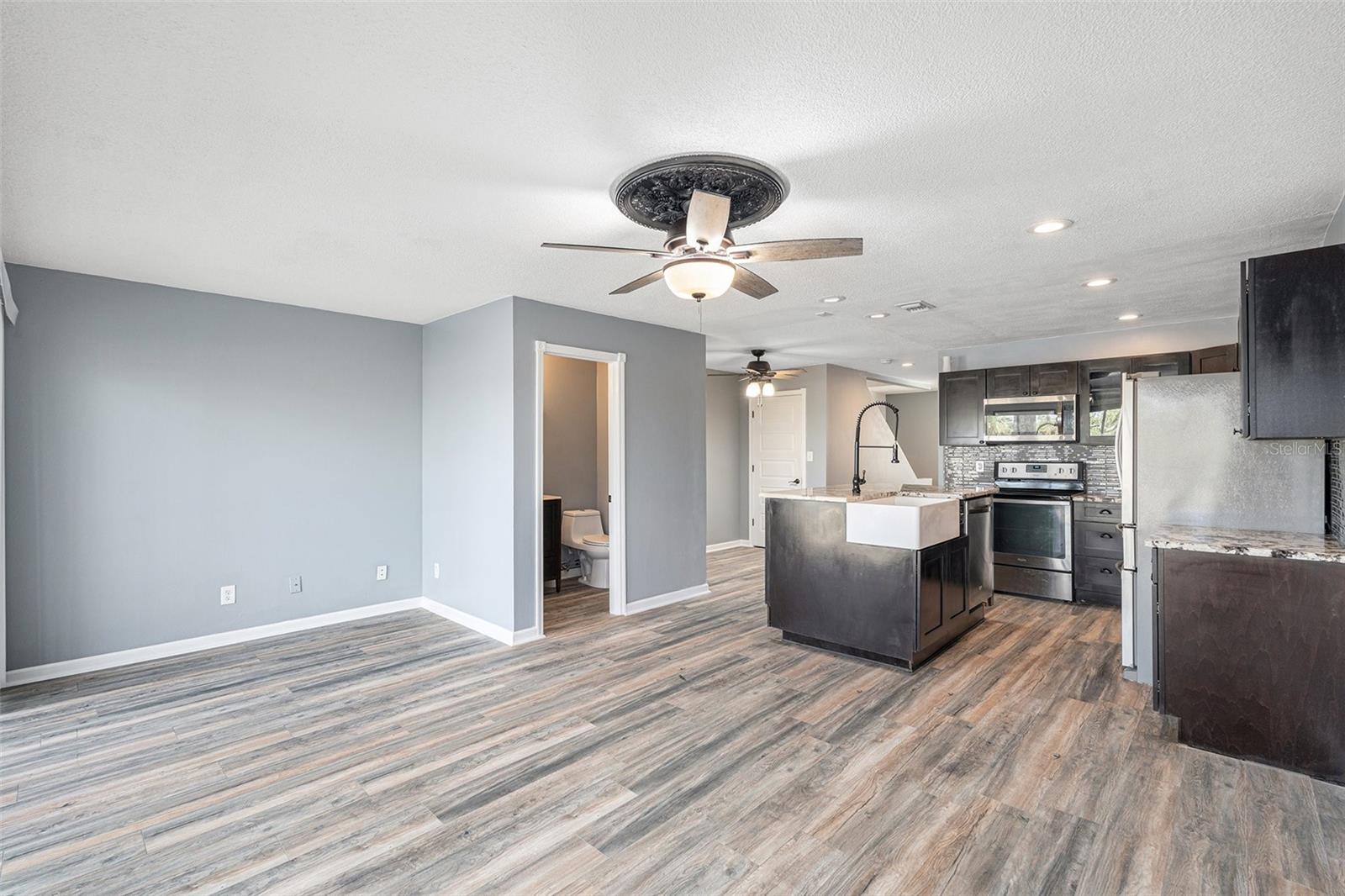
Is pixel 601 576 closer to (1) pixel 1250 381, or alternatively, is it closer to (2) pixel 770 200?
(2) pixel 770 200

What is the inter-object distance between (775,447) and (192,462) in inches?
245

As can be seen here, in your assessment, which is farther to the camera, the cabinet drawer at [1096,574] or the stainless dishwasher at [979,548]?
the cabinet drawer at [1096,574]

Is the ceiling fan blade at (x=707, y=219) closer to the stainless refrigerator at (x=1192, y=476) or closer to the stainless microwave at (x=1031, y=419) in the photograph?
the stainless refrigerator at (x=1192, y=476)

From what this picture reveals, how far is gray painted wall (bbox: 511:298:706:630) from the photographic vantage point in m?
4.41

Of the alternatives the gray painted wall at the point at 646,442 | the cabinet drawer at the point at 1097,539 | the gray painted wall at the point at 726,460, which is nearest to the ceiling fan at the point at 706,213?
the gray painted wall at the point at 646,442

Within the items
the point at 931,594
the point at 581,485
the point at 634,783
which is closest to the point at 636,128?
the point at 634,783

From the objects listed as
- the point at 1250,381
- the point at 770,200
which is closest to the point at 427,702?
the point at 770,200

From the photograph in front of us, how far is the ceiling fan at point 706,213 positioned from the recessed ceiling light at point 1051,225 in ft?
3.74

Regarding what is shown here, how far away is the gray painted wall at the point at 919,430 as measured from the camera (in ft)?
39.5

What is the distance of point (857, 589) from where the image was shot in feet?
13.1

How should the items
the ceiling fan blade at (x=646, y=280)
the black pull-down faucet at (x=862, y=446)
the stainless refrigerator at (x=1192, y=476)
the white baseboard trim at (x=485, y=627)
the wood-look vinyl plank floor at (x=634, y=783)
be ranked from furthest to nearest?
1. the black pull-down faucet at (x=862, y=446)
2. the white baseboard trim at (x=485, y=627)
3. the stainless refrigerator at (x=1192, y=476)
4. the ceiling fan blade at (x=646, y=280)
5. the wood-look vinyl plank floor at (x=634, y=783)

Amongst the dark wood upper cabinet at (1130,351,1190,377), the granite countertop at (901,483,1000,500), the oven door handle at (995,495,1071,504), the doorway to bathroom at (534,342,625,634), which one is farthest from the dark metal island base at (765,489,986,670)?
the dark wood upper cabinet at (1130,351,1190,377)

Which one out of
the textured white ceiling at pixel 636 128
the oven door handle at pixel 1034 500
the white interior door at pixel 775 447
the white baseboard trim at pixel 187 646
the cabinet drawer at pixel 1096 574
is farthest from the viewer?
the white interior door at pixel 775 447

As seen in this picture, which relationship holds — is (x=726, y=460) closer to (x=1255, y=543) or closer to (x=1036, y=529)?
(x=1036, y=529)
